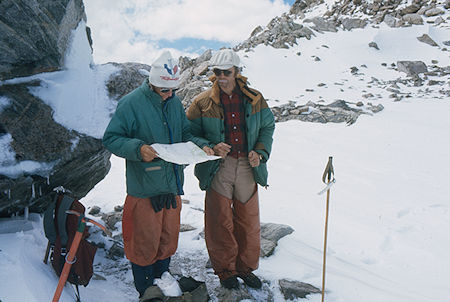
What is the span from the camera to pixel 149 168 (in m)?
3.21

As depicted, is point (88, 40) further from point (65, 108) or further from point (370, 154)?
point (370, 154)

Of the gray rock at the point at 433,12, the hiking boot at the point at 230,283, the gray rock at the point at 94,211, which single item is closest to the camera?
the hiking boot at the point at 230,283

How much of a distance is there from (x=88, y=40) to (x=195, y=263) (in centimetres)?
343

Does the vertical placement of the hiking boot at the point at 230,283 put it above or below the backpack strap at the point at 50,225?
below

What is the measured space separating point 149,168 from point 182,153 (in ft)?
1.16

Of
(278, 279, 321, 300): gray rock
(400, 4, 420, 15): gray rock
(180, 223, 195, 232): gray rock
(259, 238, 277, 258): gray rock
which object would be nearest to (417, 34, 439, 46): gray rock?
(400, 4, 420, 15): gray rock

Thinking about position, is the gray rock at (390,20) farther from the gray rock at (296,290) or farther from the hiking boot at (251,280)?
the hiking boot at (251,280)

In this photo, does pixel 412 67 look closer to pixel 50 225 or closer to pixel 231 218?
pixel 231 218

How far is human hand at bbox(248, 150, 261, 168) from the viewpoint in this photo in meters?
3.60

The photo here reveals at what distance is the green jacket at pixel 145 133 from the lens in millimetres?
3171

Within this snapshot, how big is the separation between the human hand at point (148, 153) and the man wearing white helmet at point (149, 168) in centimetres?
9

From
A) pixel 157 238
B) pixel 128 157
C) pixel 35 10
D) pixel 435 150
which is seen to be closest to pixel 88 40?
pixel 35 10

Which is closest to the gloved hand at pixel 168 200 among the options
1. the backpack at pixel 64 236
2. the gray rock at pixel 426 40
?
the backpack at pixel 64 236

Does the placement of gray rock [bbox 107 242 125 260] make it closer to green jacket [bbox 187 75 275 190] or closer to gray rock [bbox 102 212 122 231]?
gray rock [bbox 102 212 122 231]
